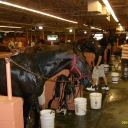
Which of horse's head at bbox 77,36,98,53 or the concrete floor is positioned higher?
horse's head at bbox 77,36,98,53

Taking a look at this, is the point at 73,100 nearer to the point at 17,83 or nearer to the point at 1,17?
the point at 17,83

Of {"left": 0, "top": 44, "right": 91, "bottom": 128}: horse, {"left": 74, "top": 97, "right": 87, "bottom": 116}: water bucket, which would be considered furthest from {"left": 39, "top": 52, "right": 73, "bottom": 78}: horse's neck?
{"left": 74, "top": 97, "right": 87, "bottom": 116}: water bucket

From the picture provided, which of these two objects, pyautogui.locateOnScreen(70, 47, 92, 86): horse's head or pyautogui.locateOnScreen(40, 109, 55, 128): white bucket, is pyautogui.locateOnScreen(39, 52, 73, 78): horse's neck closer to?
pyautogui.locateOnScreen(70, 47, 92, 86): horse's head

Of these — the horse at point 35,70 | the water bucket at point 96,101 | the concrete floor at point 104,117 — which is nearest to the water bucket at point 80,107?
the concrete floor at point 104,117

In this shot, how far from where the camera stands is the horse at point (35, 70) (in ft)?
12.5

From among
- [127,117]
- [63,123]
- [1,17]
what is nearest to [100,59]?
[127,117]

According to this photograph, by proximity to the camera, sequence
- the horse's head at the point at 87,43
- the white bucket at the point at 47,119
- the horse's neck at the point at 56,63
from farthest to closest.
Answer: the horse's head at the point at 87,43
the white bucket at the point at 47,119
the horse's neck at the point at 56,63

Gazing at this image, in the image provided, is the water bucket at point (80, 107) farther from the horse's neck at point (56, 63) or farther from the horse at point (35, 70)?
the horse's neck at point (56, 63)

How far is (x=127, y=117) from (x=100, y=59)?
291 cm

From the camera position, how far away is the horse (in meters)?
3.82

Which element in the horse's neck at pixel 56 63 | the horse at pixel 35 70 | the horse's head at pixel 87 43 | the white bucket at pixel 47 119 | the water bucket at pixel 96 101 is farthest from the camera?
the horse's head at pixel 87 43

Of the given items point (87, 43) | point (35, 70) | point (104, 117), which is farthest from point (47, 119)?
point (87, 43)

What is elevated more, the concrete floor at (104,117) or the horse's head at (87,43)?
the horse's head at (87,43)

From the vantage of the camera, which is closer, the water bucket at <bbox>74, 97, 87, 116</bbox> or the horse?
the horse
